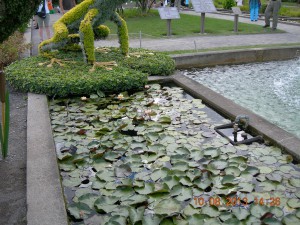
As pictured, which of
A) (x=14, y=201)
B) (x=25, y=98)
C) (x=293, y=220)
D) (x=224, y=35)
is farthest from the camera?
A: (x=224, y=35)

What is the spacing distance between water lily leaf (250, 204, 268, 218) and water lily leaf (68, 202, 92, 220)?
4.01 feet

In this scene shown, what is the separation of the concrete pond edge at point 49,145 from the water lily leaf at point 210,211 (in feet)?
3.32

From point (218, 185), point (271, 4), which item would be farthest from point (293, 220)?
point (271, 4)

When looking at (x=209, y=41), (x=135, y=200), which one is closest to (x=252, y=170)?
(x=135, y=200)

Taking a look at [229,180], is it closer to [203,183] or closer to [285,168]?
[203,183]

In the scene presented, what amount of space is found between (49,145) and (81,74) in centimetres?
243

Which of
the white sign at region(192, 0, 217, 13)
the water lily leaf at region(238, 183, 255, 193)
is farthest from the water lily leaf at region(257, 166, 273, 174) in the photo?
the white sign at region(192, 0, 217, 13)

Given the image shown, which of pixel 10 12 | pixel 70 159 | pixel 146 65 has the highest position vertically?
pixel 10 12

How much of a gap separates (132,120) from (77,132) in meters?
0.75

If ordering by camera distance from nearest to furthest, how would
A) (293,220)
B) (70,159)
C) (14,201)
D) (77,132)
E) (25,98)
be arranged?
(293,220) → (14,201) → (70,159) → (77,132) → (25,98)

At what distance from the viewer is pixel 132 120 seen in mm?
4684

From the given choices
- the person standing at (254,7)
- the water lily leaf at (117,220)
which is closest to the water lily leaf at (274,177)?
the water lily leaf at (117,220)

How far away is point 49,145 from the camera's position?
365 cm

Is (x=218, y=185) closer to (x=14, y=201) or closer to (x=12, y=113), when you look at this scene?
(x=14, y=201)
